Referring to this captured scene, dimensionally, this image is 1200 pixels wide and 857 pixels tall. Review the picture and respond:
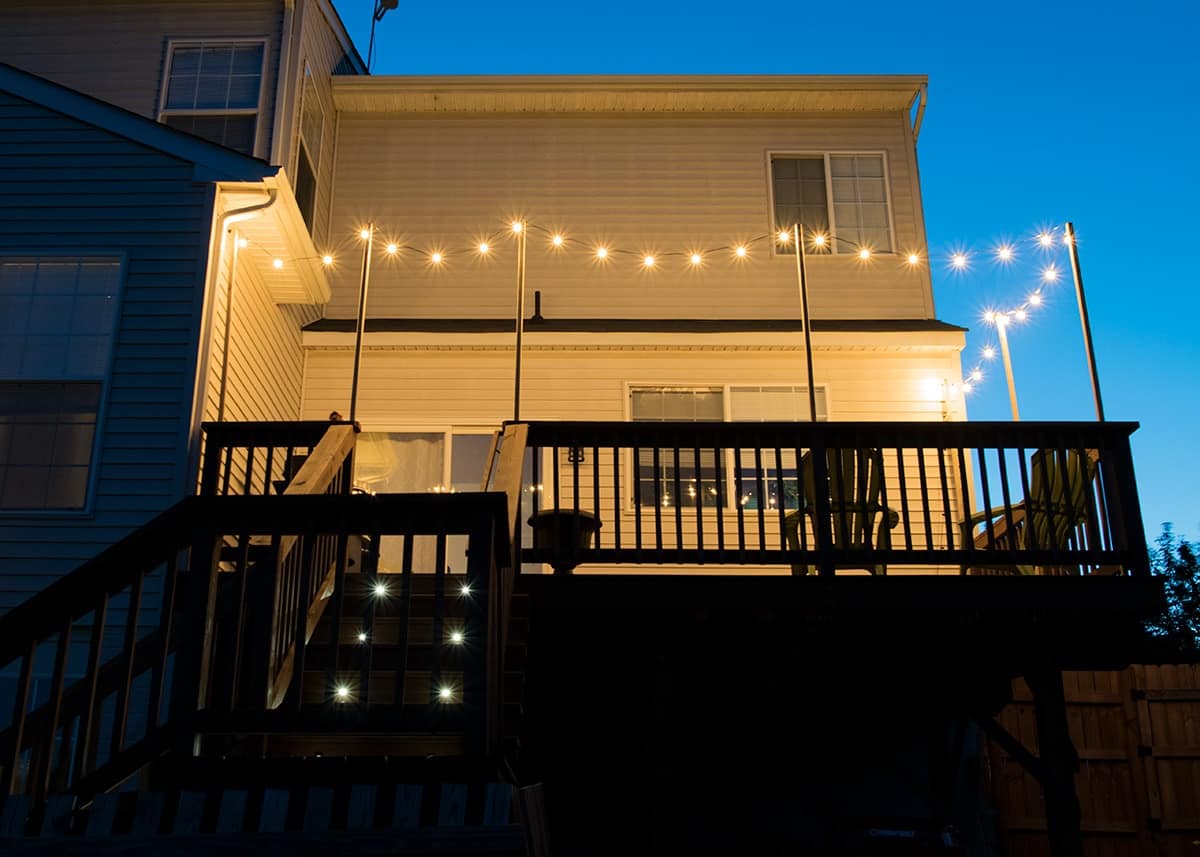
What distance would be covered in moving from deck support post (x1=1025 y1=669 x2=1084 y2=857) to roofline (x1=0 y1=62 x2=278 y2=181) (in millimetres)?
6123

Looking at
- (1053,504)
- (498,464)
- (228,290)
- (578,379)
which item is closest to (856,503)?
(1053,504)

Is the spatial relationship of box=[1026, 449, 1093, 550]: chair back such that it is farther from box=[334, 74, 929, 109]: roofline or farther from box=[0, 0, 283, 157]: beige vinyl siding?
box=[0, 0, 283, 157]: beige vinyl siding

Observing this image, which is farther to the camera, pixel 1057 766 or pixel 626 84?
pixel 626 84

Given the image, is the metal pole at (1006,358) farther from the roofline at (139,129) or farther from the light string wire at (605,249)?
the roofline at (139,129)

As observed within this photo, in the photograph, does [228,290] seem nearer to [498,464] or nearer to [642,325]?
[498,464]

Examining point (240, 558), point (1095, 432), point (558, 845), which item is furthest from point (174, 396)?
point (1095, 432)

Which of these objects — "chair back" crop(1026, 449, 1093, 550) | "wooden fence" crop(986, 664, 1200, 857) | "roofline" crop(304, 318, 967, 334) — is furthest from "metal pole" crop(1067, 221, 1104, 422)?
"wooden fence" crop(986, 664, 1200, 857)

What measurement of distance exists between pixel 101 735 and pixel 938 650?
207 inches

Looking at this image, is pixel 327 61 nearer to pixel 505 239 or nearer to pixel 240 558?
pixel 505 239

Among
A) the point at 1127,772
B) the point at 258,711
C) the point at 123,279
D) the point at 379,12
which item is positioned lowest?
the point at 1127,772

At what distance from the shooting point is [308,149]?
11.0 m

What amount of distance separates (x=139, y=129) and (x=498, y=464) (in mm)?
3441

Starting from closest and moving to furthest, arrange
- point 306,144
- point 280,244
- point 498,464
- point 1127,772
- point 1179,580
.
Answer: point 498,464 < point 280,244 < point 1127,772 < point 306,144 < point 1179,580

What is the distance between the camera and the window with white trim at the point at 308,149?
10805mm
